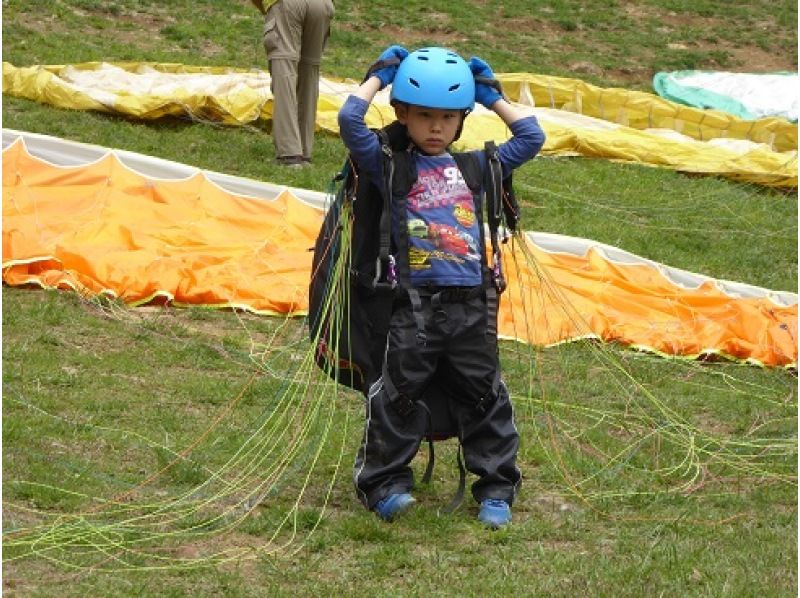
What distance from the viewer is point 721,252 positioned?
10.0m

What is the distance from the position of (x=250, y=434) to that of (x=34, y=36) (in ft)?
30.1

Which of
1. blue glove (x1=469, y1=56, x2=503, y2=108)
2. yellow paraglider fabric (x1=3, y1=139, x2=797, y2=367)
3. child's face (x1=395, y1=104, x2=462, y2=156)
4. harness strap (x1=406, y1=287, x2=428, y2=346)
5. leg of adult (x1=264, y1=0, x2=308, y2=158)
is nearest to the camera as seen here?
harness strap (x1=406, y1=287, x2=428, y2=346)

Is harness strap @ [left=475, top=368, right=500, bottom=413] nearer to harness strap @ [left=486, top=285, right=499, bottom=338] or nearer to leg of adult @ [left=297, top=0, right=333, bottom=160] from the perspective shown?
harness strap @ [left=486, top=285, right=499, bottom=338]

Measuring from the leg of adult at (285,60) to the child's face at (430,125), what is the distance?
544 centimetres

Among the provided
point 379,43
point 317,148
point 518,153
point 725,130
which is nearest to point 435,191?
point 518,153

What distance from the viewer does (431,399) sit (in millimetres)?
5203

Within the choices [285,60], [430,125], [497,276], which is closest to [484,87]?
[430,125]

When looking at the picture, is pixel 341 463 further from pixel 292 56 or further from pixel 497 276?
pixel 292 56

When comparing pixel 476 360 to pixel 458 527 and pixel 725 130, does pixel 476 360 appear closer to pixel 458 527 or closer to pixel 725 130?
pixel 458 527

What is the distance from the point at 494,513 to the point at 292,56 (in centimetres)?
604

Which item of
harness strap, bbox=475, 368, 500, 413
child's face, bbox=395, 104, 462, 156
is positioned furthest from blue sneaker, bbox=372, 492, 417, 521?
child's face, bbox=395, 104, 462, 156

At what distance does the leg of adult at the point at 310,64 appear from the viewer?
414 inches

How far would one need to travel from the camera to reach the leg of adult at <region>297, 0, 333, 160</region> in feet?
34.5

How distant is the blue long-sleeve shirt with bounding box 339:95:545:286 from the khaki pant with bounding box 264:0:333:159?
217 inches
